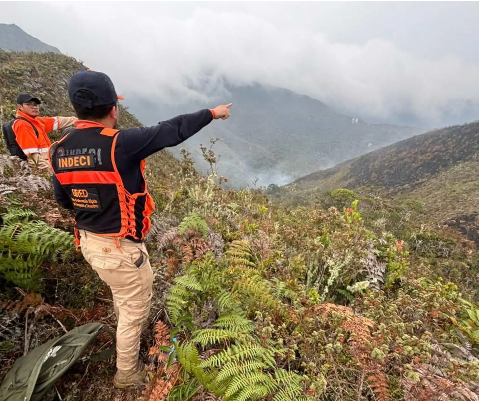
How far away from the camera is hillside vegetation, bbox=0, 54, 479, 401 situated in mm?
2992

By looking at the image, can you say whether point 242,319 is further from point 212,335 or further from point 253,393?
point 253,393

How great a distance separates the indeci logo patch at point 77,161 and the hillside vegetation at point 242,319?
3.69ft

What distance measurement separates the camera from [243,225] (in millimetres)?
6172

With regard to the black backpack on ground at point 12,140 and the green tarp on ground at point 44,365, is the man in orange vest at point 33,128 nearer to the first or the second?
the black backpack on ground at point 12,140

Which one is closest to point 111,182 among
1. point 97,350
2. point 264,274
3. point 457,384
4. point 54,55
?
point 97,350

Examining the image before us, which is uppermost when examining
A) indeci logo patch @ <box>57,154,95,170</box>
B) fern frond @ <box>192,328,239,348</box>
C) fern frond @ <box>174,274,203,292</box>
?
indeci logo patch @ <box>57,154,95,170</box>

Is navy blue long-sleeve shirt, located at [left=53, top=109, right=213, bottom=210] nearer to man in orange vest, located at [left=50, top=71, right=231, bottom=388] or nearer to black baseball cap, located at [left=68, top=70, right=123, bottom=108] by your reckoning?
man in orange vest, located at [left=50, top=71, right=231, bottom=388]

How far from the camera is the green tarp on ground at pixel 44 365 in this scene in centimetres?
283

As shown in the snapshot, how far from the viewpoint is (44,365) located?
3.06m

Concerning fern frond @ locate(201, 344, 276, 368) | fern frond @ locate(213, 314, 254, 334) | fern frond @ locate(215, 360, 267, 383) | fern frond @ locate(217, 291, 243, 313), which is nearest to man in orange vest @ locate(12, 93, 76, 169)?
fern frond @ locate(217, 291, 243, 313)

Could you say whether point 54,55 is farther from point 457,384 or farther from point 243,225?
point 457,384

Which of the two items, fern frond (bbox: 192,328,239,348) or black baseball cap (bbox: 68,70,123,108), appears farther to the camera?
fern frond (bbox: 192,328,239,348)

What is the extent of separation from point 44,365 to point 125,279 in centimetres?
102

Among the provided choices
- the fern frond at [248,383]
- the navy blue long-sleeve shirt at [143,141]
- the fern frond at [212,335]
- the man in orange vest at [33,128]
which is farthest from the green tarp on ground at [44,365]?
the man in orange vest at [33,128]
